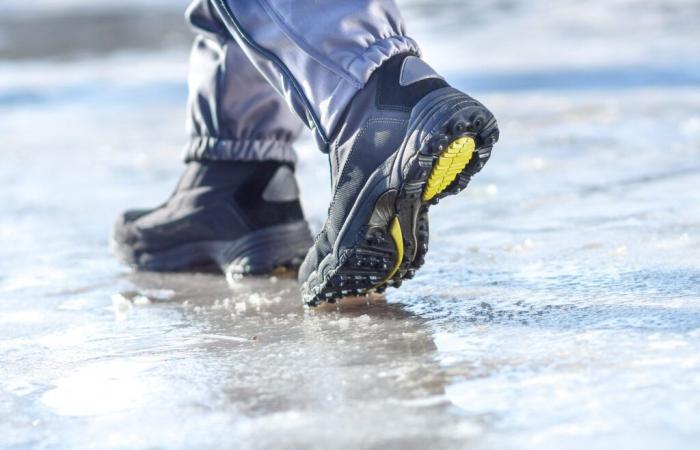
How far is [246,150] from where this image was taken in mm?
2135

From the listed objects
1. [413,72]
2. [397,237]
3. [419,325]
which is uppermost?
[413,72]

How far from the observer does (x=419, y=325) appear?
165cm

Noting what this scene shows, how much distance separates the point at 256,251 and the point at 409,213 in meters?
0.51

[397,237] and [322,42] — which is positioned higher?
[322,42]

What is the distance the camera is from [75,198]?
303 centimetres

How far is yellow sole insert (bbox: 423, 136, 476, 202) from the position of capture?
1575 millimetres

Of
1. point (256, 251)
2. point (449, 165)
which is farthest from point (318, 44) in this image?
point (256, 251)

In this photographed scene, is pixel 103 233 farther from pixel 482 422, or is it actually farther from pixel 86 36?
pixel 86 36

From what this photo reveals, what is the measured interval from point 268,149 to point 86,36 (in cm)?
582

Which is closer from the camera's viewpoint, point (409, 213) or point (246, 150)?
point (409, 213)

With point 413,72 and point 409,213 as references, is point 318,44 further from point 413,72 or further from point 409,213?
point 409,213

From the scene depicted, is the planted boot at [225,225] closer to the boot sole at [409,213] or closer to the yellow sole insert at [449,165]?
the boot sole at [409,213]

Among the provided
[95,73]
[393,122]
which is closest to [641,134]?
[393,122]

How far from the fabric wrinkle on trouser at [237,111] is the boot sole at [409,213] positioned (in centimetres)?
45
